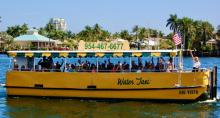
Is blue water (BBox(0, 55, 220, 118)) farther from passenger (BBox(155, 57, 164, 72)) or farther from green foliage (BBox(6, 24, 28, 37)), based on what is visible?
green foliage (BBox(6, 24, 28, 37))

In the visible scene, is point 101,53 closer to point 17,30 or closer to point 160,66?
point 160,66

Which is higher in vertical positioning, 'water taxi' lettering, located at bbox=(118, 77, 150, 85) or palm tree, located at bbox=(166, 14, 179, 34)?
palm tree, located at bbox=(166, 14, 179, 34)

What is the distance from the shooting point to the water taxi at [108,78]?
25188 millimetres

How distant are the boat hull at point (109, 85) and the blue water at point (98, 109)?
0.41 metres

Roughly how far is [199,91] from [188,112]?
1979mm

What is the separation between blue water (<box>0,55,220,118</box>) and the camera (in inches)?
909

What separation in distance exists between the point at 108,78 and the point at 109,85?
39 cm

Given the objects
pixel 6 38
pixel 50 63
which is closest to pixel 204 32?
pixel 6 38

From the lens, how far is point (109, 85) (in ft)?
85.5

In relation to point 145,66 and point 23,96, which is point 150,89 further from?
point 23,96

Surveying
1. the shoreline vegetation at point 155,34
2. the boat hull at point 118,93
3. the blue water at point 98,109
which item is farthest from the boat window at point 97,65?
the shoreline vegetation at point 155,34

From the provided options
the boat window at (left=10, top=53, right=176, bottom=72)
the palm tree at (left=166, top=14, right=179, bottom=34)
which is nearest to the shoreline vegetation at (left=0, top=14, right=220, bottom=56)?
the palm tree at (left=166, top=14, right=179, bottom=34)

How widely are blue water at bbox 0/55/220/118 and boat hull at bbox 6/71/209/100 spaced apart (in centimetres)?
41

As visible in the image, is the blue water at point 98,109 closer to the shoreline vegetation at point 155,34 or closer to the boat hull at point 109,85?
the boat hull at point 109,85
